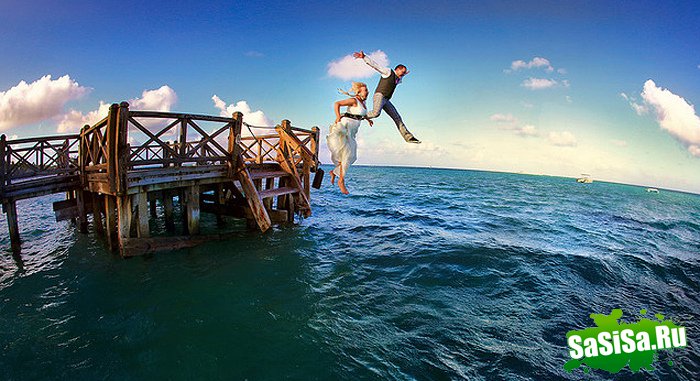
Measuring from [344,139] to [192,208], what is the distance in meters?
7.32

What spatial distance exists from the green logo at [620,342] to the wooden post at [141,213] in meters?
10.9

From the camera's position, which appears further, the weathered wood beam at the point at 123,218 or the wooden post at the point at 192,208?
the wooden post at the point at 192,208

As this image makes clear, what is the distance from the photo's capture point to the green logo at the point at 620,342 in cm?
542

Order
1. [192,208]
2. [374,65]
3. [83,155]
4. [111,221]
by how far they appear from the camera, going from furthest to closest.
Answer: [83,155] < [192,208] < [111,221] < [374,65]

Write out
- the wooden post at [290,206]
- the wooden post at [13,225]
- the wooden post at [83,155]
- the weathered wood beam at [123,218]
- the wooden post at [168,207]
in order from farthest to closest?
the wooden post at [290,206] → the wooden post at [168,207] → the wooden post at [83,155] → the wooden post at [13,225] → the weathered wood beam at [123,218]

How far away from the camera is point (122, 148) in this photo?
26.8 ft

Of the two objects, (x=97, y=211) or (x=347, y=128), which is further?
(x=97, y=211)

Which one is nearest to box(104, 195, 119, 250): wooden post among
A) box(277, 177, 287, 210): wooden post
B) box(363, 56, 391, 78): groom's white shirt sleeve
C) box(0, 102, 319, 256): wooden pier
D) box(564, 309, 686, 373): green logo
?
box(0, 102, 319, 256): wooden pier

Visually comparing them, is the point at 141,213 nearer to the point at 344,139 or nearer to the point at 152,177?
the point at 152,177

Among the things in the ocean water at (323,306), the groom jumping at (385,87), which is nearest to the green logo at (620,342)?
the ocean water at (323,306)

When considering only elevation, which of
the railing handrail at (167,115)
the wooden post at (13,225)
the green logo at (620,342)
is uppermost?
the railing handrail at (167,115)

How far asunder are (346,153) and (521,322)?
5.37 m

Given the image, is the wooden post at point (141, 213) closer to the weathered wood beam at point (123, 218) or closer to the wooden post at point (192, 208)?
the weathered wood beam at point (123, 218)

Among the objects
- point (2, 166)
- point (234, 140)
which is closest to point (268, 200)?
point (234, 140)
